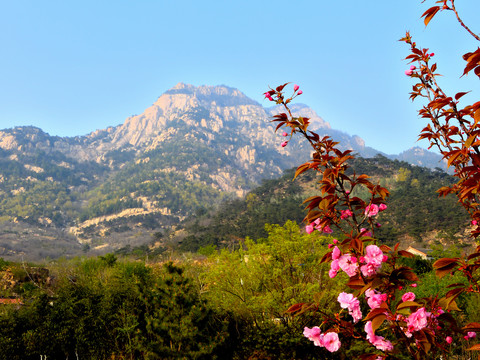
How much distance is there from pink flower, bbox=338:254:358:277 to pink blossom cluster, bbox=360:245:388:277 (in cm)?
6

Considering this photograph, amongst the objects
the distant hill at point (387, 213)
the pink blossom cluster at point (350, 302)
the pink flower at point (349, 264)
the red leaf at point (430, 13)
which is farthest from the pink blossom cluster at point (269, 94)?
the distant hill at point (387, 213)

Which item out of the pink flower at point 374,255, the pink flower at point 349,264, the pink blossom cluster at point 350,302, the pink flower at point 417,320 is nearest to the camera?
the pink flower at point 417,320

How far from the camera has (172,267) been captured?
28.1 ft

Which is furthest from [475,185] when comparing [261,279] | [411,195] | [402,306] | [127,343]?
[411,195]

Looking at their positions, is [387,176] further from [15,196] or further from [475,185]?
[15,196]

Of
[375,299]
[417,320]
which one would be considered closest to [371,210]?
[375,299]

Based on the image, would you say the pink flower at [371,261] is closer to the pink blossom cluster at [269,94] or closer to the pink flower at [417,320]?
the pink flower at [417,320]

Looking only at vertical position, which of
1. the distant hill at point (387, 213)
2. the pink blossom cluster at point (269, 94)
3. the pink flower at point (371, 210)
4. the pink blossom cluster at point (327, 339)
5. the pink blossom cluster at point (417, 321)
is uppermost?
the pink blossom cluster at point (269, 94)

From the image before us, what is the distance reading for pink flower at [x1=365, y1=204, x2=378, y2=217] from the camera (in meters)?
2.37

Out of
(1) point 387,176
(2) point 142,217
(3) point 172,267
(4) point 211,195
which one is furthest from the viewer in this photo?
(4) point 211,195

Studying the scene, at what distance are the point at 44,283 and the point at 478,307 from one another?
76.4ft

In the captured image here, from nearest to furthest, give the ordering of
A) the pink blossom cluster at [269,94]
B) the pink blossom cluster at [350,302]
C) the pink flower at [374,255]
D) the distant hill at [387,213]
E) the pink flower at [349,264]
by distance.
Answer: the pink flower at [374,255] < the pink flower at [349,264] < the pink blossom cluster at [350,302] < the pink blossom cluster at [269,94] < the distant hill at [387,213]

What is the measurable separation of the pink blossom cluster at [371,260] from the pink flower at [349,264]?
0.06 metres

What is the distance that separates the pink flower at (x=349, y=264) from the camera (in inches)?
85.4
